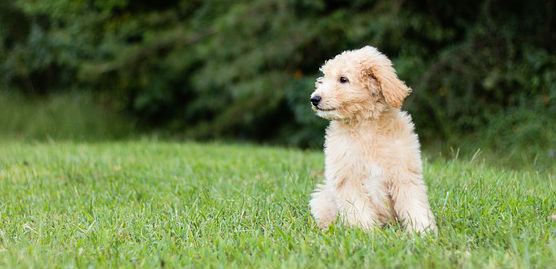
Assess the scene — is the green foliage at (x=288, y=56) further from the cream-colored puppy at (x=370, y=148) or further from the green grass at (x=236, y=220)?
the cream-colored puppy at (x=370, y=148)

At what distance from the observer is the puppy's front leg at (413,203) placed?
14.2 feet

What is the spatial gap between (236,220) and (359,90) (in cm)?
135

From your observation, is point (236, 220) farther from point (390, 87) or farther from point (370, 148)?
point (390, 87)

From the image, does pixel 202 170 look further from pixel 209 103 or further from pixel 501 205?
pixel 209 103

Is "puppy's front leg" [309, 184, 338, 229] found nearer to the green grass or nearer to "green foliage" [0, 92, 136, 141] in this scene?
the green grass

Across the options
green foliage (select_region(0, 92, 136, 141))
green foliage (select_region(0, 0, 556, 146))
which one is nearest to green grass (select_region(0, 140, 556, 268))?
green foliage (select_region(0, 0, 556, 146))

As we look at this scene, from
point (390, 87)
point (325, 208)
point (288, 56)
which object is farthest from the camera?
point (288, 56)

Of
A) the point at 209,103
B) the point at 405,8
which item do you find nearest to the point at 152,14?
the point at 209,103

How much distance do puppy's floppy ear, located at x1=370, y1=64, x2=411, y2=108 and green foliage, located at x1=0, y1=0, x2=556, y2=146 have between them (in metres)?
5.48

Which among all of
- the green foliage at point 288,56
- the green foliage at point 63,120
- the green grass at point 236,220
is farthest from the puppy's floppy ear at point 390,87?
the green foliage at point 63,120

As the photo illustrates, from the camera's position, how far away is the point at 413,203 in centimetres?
439

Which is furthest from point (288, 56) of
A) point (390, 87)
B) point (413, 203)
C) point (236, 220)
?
point (413, 203)

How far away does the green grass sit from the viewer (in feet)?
12.8

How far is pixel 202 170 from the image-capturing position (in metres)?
7.68
